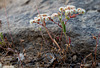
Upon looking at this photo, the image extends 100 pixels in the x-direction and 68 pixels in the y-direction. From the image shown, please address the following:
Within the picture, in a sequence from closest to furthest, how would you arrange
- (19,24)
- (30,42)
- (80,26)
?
(80,26), (30,42), (19,24)

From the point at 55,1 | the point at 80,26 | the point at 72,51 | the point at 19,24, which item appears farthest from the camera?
the point at 55,1

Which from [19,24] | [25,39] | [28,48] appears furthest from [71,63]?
[19,24]

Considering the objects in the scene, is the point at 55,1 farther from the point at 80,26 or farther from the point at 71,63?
the point at 71,63

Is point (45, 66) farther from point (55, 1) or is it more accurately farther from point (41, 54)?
point (55, 1)

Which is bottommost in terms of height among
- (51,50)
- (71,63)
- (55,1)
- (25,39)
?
(71,63)

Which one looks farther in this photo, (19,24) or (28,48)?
(19,24)

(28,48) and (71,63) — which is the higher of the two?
(28,48)

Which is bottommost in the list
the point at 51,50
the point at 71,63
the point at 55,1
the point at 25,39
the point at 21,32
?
the point at 71,63

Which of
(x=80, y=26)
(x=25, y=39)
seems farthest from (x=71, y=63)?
(x=25, y=39)

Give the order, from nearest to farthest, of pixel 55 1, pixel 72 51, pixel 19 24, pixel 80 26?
pixel 72 51 < pixel 80 26 < pixel 19 24 < pixel 55 1
